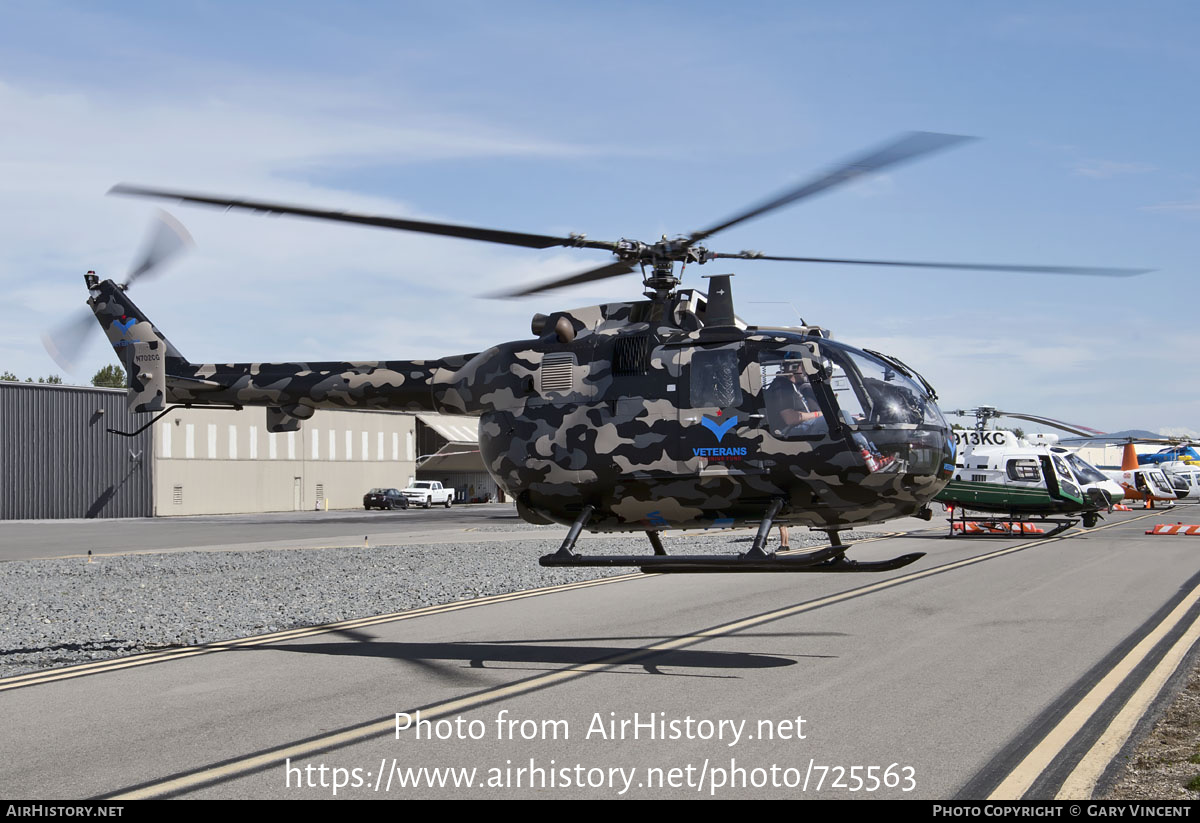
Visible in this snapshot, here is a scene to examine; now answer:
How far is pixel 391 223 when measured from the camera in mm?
8906

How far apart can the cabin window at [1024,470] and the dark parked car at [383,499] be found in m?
40.6

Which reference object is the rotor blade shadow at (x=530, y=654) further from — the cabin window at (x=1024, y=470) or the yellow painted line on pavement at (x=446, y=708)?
the cabin window at (x=1024, y=470)

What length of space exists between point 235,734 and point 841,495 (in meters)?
5.34

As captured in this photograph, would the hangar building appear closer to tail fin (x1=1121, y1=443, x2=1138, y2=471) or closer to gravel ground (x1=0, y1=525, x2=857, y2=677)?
gravel ground (x1=0, y1=525, x2=857, y2=677)

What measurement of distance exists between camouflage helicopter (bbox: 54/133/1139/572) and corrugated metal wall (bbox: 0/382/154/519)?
47.9 m

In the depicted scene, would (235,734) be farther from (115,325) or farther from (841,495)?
(115,325)

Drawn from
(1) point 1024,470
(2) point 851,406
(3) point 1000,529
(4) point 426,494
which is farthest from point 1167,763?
(4) point 426,494

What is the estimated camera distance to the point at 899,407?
9.12m

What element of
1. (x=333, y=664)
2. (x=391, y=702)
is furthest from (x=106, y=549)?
Result: (x=391, y=702)

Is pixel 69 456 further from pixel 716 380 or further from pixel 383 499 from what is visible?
pixel 716 380

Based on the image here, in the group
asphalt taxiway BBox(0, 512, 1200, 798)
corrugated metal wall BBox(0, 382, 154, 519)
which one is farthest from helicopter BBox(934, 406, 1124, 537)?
corrugated metal wall BBox(0, 382, 154, 519)

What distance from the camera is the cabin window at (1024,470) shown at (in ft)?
101

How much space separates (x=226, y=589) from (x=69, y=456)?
44246mm

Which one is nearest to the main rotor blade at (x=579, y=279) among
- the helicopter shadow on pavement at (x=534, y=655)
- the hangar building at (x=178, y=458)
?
the helicopter shadow on pavement at (x=534, y=655)
